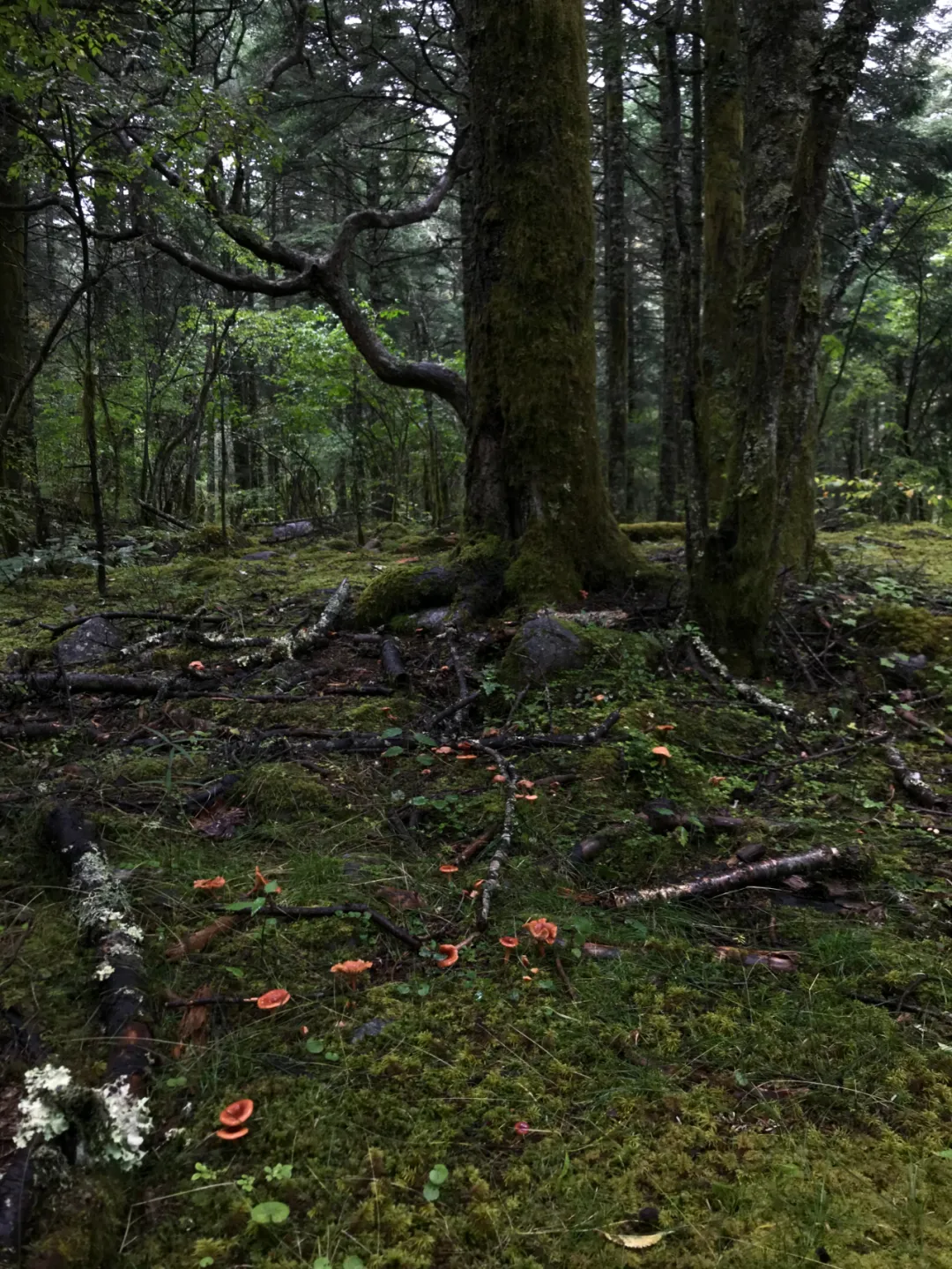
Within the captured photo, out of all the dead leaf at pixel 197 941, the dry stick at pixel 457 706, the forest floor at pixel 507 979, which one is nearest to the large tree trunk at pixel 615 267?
the dry stick at pixel 457 706

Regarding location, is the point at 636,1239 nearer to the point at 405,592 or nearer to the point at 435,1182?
the point at 435,1182


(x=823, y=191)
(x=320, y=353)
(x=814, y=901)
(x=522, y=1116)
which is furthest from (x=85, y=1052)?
(x=320, y=353)

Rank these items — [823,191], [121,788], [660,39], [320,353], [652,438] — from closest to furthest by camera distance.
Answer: [121,788]
[823,191]
[660,39]
[320,353]
[652,438]

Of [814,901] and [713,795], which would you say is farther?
[713,795]

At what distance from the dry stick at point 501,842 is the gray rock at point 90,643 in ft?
10.8

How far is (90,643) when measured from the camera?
5.50 metres

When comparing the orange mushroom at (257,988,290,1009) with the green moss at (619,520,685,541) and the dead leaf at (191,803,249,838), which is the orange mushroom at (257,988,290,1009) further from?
the green moss at (619,520,685,541)

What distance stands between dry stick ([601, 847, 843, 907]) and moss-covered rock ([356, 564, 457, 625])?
333 centimetres

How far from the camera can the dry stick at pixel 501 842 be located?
2486 millimetres

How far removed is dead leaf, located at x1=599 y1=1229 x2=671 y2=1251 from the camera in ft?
4.70

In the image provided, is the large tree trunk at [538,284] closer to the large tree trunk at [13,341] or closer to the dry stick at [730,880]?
the dry stick at [730,880]

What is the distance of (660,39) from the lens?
29.8 ft

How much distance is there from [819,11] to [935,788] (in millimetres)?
5843

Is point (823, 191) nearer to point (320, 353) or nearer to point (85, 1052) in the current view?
point (85, 1052)
